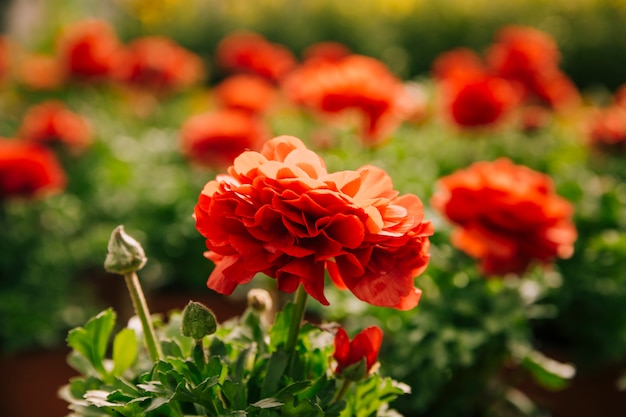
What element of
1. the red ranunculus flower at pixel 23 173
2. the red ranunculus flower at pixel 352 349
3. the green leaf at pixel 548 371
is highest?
the red ranunculus flower at pixel 352 349

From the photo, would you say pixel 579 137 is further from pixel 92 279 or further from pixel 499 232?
pixel 92 279

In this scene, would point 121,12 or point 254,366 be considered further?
point 121,12

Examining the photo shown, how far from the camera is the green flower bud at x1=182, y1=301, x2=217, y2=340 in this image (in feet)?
2.66

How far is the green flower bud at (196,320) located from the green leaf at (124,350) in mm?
177

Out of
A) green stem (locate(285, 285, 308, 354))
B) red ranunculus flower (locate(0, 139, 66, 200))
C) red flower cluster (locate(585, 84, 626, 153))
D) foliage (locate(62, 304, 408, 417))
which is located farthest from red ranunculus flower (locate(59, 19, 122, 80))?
green stem (locate(285, 285, 308, 354))

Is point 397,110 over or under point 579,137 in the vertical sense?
over

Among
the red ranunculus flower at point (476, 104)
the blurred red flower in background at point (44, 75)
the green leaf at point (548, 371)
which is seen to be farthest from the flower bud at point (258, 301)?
the blurred red flower in background at point (44, 75)

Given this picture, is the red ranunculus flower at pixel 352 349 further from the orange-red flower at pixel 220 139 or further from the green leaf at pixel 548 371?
the orange-red flower at pixel 220 139

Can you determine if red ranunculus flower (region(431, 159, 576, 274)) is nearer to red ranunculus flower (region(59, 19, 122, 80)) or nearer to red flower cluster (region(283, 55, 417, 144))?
red flower cluster (region(283, 55, 417, 144))

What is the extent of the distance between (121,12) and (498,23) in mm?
2964

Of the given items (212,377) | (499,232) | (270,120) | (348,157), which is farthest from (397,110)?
(212,377)

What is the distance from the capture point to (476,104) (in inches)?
81.8

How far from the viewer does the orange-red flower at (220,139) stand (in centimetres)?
219

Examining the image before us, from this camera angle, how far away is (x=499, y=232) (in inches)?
51.3
